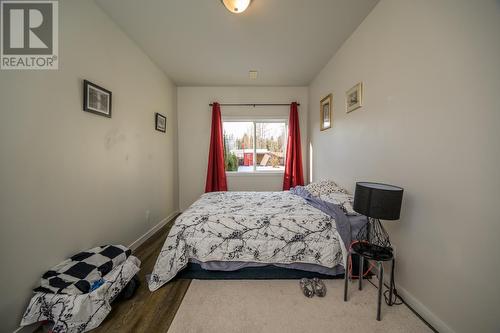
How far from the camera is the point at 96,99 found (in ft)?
6.12

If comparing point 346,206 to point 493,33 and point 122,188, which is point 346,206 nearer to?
point 493,33

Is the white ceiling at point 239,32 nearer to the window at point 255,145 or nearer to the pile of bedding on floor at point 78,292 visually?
the window at point 255,145

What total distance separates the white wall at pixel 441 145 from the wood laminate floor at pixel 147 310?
6.27 feet

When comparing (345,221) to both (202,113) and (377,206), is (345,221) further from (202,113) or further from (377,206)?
(202,113)

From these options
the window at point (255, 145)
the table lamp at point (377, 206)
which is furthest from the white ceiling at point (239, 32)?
the table lamp at point (377, 206)

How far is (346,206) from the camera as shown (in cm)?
195

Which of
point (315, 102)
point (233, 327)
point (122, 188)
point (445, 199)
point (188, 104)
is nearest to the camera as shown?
point (445, 199)

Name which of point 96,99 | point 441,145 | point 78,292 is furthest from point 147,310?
point 441,145

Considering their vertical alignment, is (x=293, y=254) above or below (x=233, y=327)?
above

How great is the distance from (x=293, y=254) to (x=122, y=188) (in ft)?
6.75

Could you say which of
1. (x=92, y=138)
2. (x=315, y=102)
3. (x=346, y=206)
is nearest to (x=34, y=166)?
(x=92, y=138)

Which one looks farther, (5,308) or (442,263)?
(442,263)

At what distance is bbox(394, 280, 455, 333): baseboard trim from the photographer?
130 cm

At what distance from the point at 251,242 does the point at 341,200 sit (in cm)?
104
